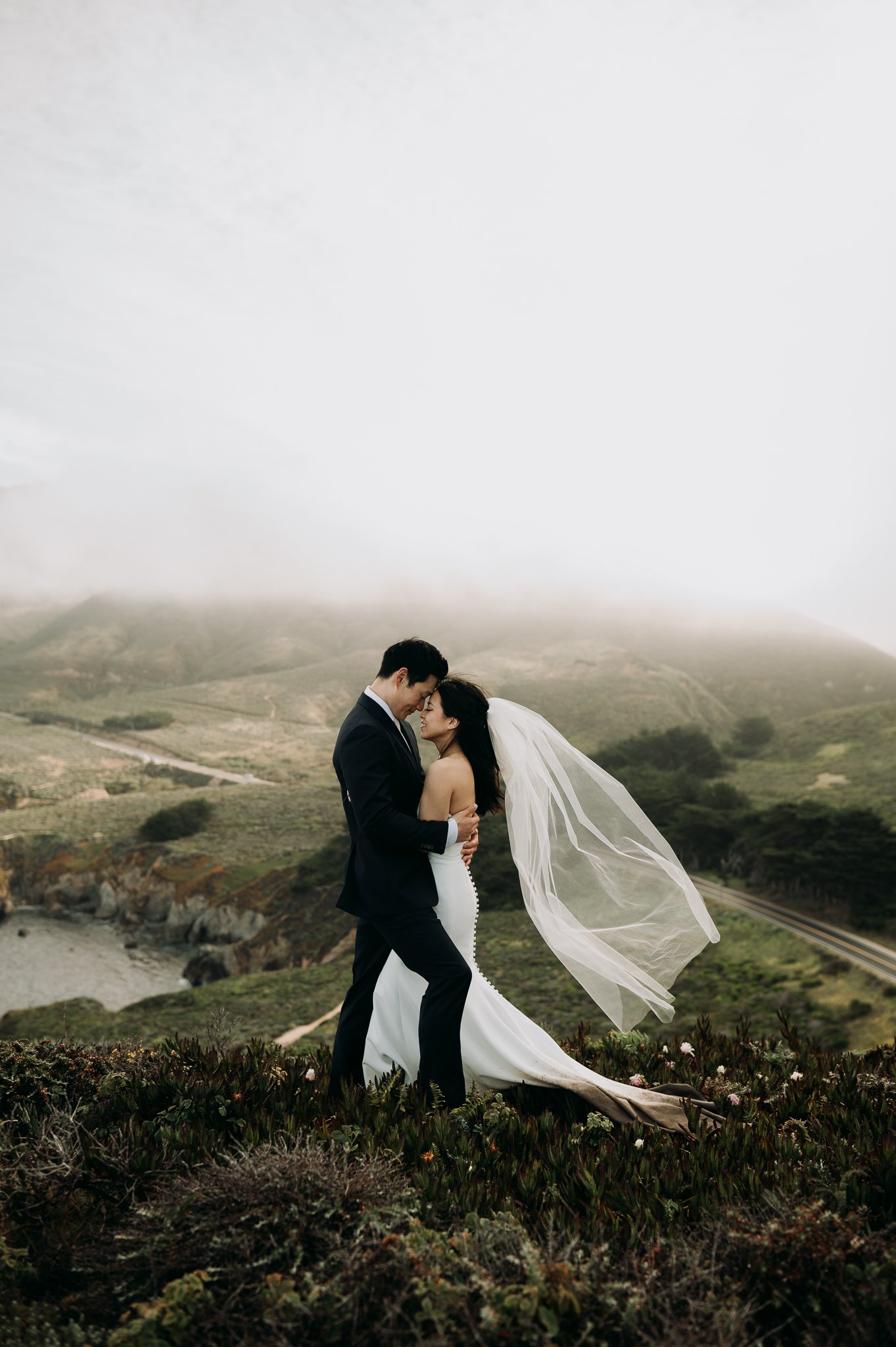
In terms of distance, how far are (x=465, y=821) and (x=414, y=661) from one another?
1.03m

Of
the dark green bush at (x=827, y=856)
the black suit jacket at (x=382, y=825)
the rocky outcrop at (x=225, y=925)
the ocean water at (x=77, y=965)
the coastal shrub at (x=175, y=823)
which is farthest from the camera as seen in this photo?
the coastal shrub at (x=175, y=823)

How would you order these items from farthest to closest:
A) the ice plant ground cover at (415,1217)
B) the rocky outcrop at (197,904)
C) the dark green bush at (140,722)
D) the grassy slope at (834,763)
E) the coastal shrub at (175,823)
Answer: the dark green bush at (140,722) < the coastal shrub at (175,823) < the grassy slope at (834,763) < the rocky outcrop at (197,904) < the ice plant ground cover at (415,1217)

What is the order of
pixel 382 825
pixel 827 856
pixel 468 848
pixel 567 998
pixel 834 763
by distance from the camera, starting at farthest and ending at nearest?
pixel 834 763 → pixel 827 856 → pixel 567 998 → pixel 468 848 → pixel 382 825

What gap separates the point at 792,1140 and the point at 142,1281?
3.18 metres

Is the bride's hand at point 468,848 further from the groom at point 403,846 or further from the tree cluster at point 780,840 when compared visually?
the tree cluster at point 780,840

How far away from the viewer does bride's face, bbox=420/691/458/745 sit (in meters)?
4.73

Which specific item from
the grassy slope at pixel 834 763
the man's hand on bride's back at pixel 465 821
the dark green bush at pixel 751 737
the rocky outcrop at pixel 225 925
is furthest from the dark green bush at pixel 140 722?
the man's hand on bride's back at pixel 465 821

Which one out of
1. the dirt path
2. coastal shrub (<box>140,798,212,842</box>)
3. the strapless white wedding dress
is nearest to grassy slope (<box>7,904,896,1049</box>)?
the dirt path

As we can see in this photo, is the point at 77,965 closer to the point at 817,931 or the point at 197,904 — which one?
the point at 197,904

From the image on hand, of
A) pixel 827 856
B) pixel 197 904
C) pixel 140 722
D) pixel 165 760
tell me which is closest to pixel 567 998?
pixel 827 856

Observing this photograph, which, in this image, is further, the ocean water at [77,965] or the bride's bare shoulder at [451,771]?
the ocean water at [77,965]

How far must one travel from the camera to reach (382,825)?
4.34 m

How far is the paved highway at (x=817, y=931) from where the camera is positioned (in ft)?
80.3

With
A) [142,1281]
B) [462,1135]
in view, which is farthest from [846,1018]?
[142,1281]
